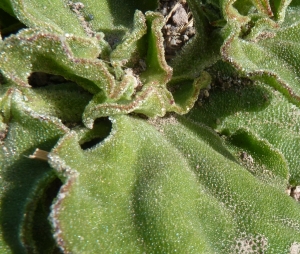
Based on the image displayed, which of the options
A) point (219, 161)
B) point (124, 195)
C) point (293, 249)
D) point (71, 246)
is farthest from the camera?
point (219, 161)

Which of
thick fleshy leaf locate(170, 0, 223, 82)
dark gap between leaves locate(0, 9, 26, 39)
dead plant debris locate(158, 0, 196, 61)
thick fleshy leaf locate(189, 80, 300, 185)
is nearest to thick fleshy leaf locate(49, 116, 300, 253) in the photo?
thick fleshy leaf locate(189, 80, 300, 185)

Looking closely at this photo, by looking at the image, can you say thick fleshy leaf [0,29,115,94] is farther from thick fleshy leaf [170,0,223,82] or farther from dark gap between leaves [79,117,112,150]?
thick fleshy leaf [170,0,223,82]

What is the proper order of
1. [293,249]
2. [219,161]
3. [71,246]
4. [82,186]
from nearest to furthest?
[71,246] → [82,186] → [293,249] → [219,161]

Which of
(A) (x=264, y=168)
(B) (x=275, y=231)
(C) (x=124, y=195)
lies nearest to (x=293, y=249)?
(B) (x=275, y=231)

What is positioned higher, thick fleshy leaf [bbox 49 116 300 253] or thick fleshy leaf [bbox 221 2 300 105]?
thick fleshy leaf [bbox 221 2 300 105]

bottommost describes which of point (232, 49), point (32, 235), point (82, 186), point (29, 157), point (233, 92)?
point (32, 235)

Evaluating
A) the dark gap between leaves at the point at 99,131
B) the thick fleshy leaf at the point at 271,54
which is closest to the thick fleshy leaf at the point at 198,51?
the thick fleshy leaf at the point at 271,54

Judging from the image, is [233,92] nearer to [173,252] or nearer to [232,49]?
[232,49]
